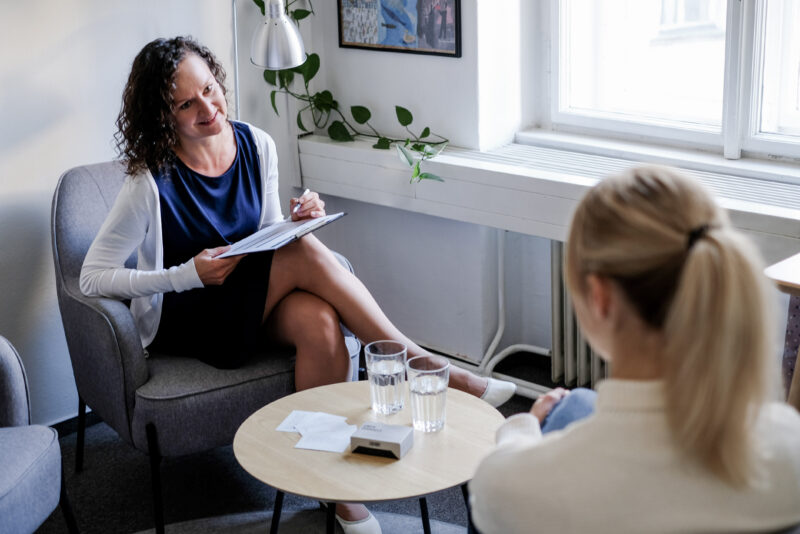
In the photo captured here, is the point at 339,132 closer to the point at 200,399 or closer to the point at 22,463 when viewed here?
the point at 200,399

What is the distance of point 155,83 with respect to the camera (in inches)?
92.4

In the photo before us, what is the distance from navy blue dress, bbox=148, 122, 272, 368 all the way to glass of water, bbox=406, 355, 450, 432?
65 centimetres

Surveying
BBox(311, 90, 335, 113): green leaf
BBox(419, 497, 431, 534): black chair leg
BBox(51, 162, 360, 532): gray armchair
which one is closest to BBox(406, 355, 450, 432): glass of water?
BBox(419, 497, 431, 534): black chair leg

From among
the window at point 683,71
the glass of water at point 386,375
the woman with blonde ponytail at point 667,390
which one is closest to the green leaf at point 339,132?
the window at point 683,71

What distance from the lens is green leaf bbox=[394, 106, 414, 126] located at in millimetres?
3150

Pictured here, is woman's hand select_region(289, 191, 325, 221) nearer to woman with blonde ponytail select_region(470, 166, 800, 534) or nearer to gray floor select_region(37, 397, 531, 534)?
gray floor select_region(37, 397, 531, 534)

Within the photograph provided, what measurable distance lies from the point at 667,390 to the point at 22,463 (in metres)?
1.46

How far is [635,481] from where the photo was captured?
94 cm

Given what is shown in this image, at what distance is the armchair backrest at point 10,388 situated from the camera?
212cm

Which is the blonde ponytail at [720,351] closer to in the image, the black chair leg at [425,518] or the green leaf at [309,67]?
the black chair leg at [425,518]

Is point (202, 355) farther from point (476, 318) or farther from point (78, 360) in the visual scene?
point (476, 318)

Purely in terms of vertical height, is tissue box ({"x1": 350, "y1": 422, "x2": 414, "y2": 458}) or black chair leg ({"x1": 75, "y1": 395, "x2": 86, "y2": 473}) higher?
tissue box ({"x1": 350, "y1": 422, "x2": 414, "y2": 458})

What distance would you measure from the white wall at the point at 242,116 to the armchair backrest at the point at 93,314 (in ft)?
0.71

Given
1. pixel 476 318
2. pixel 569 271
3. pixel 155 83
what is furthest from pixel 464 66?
pixel 569 271
